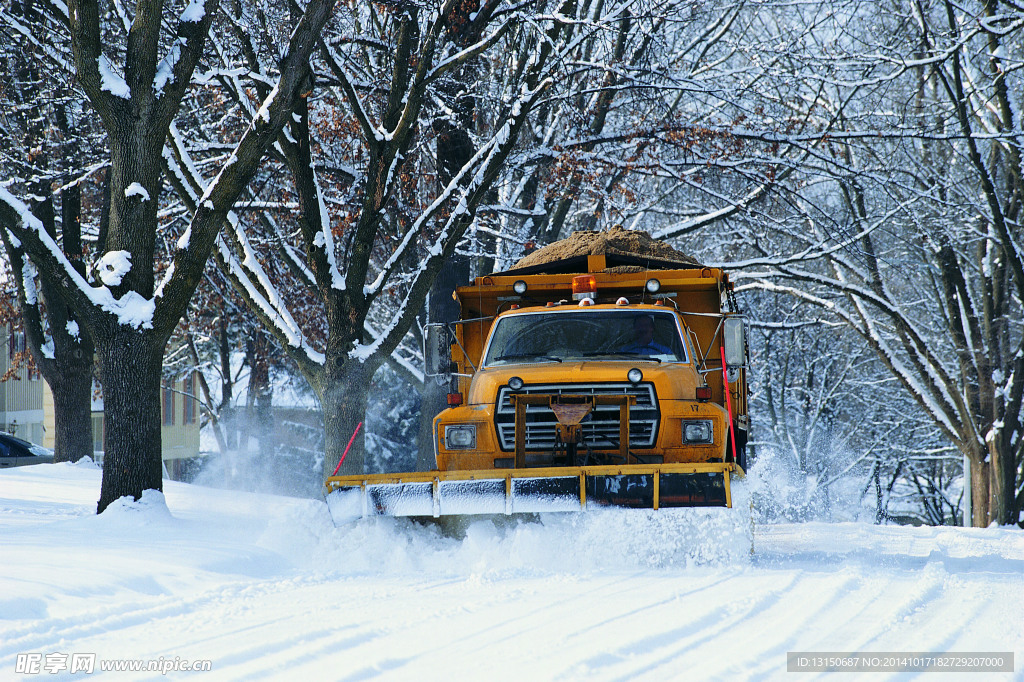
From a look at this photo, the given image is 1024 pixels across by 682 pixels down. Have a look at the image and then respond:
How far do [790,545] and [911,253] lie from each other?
15.2 meters

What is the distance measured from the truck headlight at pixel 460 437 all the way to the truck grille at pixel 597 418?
30 centimetres

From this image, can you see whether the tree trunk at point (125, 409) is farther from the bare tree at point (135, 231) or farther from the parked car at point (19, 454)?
the parked car at point (19, 454)

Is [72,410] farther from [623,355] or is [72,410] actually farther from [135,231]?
[623,355]

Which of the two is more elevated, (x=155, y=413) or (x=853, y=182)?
(x=853, y=182)

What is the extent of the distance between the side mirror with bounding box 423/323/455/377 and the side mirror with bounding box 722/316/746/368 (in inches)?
115

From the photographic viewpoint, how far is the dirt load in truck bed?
1094cm

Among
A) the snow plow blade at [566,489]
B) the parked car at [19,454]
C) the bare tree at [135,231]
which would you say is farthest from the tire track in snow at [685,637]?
the parked car at [19,454]

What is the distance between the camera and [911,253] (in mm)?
22438

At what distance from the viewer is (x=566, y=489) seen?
7.39 meters

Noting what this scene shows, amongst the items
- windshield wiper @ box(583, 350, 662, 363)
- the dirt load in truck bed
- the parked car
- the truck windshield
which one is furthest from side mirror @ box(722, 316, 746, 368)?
the parked car

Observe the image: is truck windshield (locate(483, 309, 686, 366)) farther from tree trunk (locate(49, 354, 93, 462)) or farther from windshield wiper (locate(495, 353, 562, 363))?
tree trunk (locate(49, 354, 93, 462))

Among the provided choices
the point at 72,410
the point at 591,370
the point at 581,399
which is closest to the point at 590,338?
the point at 591,370

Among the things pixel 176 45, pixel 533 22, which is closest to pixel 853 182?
pixel 533 22

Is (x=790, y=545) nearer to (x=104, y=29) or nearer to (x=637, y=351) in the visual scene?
(x=637, y=351)
